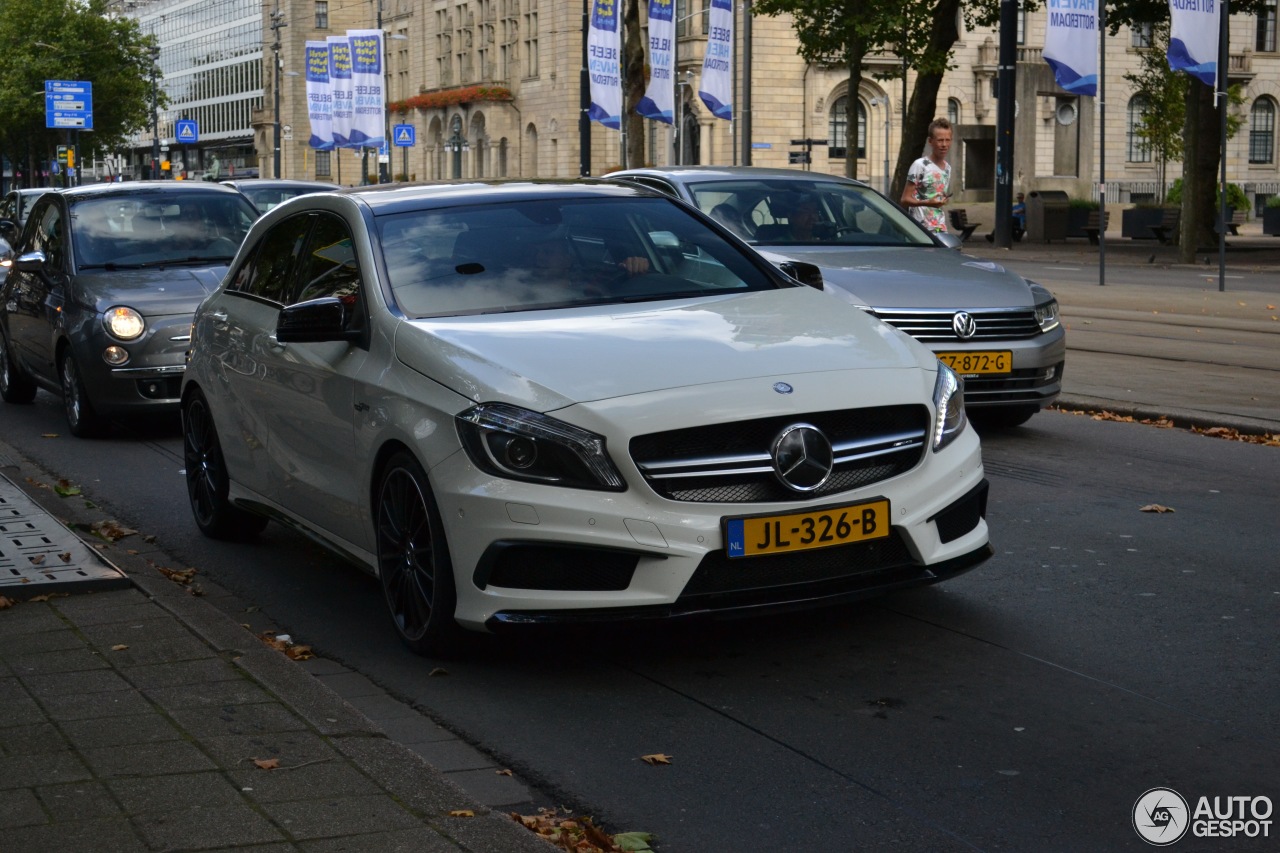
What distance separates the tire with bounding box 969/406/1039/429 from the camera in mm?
10898

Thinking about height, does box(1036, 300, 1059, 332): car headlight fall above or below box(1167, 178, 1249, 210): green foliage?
below

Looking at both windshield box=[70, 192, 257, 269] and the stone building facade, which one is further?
the stone building facade

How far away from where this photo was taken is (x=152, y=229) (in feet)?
41.1

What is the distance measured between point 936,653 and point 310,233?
3.07 meters

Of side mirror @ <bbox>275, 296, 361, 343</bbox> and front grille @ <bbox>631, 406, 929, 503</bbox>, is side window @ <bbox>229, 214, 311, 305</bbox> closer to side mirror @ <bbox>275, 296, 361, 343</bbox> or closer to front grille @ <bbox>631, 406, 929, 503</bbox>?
side mirror @ <bbox>275, 296, 361, 343</bbox>

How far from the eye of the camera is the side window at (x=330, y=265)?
646cm

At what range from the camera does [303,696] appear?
4.95 m

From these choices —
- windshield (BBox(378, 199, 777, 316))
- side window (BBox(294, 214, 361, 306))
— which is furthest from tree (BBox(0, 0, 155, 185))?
windshield (BBox(378, 199, 777, 316))

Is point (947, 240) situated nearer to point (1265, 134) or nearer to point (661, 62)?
point (661, 62)

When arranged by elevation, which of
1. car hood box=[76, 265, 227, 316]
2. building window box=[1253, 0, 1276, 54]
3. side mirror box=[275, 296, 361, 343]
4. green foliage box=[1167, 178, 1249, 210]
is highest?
building window box=[1253, 0, 1276, 54]

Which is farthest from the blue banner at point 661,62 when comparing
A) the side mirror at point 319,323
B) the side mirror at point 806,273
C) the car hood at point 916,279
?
the side mirror at point 319,323

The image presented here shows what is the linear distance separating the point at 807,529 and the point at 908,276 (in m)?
5.39

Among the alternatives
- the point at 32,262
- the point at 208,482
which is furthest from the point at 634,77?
the point at 208,482

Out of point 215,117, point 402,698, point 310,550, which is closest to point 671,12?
point 310,550
